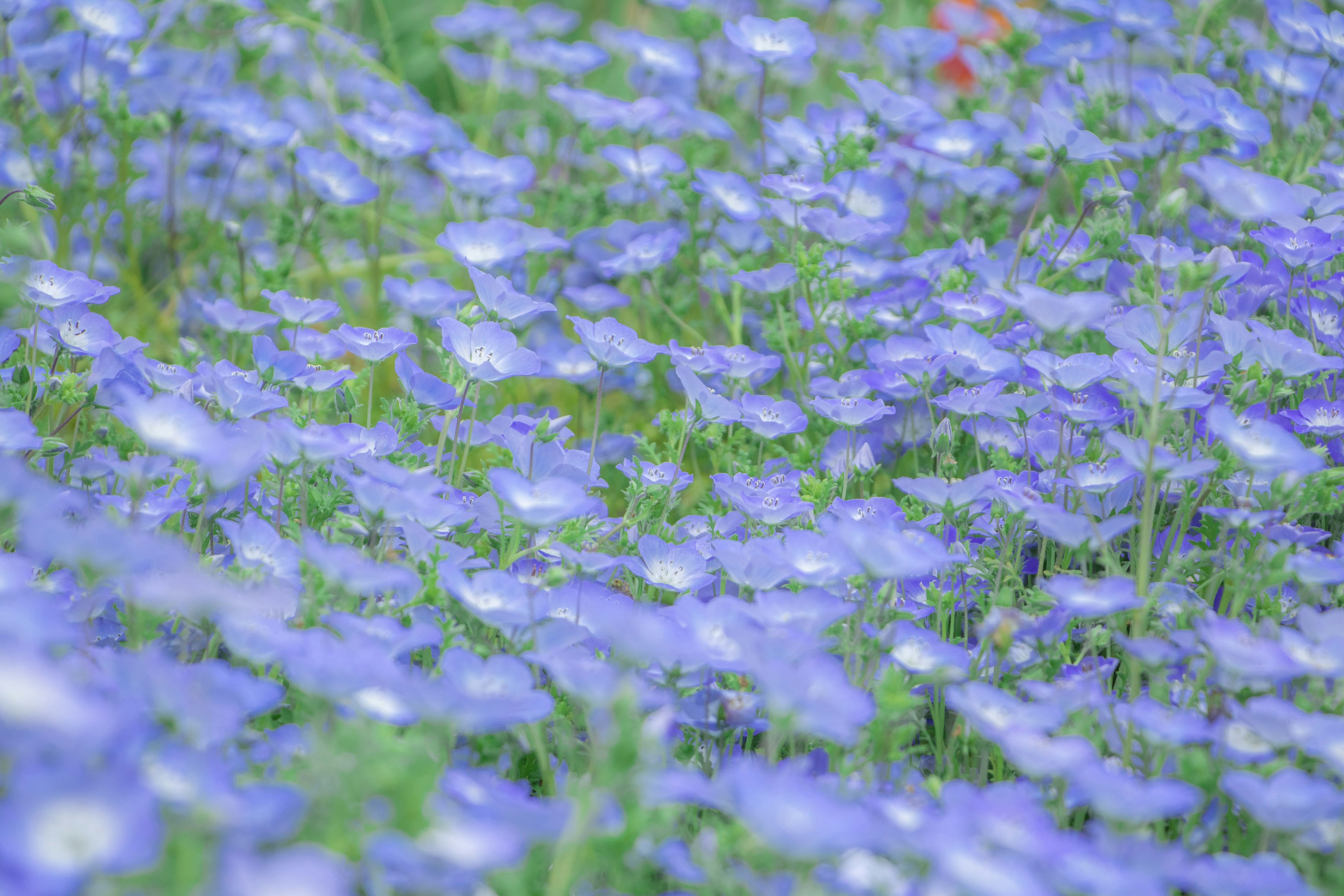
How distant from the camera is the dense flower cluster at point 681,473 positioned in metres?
1.09

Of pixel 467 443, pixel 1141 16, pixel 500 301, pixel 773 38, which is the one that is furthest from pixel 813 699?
pixel 1141 16

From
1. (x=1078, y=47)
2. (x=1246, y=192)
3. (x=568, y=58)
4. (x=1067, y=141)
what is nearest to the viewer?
(x=1246, y=192)

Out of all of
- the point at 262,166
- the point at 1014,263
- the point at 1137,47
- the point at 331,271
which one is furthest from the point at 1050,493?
the point at 1137,47

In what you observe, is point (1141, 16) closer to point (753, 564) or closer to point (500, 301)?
point (500, 301)

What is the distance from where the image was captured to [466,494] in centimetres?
192

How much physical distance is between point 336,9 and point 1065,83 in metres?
2.75

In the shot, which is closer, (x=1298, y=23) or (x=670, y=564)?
(x=670, y=564)

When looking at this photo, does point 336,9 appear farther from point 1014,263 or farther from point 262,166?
point 1014,263

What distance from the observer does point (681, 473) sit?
6.89 feet

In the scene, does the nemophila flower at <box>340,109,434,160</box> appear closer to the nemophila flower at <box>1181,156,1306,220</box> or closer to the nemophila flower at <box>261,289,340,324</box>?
the nemophila flower at <box>261,289,340,324</box>

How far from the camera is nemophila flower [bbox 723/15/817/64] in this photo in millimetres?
2611

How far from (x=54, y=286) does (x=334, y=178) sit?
2.86 ft

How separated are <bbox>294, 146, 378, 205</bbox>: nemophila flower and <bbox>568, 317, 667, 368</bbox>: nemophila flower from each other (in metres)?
0.94

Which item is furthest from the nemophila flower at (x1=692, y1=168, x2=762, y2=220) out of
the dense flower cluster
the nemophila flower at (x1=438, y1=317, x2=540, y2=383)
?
the nemophila flower at (x1=438, y1=317, x2=540, y2=383)
